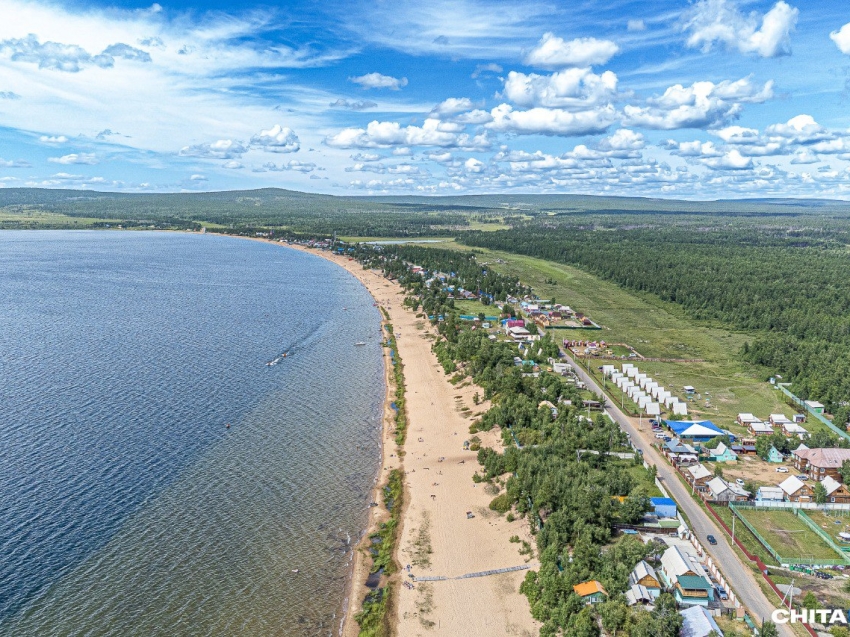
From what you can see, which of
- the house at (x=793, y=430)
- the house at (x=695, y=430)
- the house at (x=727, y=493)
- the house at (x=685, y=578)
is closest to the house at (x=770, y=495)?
the house at (x=727, y=493)

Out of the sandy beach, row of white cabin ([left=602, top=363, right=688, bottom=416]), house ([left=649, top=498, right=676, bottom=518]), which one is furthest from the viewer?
row of white cabin ([left=602, top=363, right=688, bottom=416])

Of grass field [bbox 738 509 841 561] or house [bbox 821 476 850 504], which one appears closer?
grass field [bbox 738 509 841 561]

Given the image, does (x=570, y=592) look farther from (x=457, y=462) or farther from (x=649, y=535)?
(x=457, y=462)

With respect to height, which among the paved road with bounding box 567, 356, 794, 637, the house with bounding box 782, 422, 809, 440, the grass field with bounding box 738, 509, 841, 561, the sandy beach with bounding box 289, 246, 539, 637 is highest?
the paved road with bounding box 567, 356, 794, 637

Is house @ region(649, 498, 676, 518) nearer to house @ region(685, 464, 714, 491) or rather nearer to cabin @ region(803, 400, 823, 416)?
house @ region(685, 464, 714, 491)

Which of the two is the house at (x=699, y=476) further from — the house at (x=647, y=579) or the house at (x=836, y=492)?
the house at (x=647, y=579)

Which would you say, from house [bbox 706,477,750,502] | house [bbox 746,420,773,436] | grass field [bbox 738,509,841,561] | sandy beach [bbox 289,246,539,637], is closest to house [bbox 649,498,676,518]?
house [bbox 706,477,750,502]

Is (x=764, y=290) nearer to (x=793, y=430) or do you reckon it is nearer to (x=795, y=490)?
(x=793, y=430)

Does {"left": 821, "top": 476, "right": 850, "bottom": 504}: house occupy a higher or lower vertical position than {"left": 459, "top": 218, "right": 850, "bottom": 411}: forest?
lower
